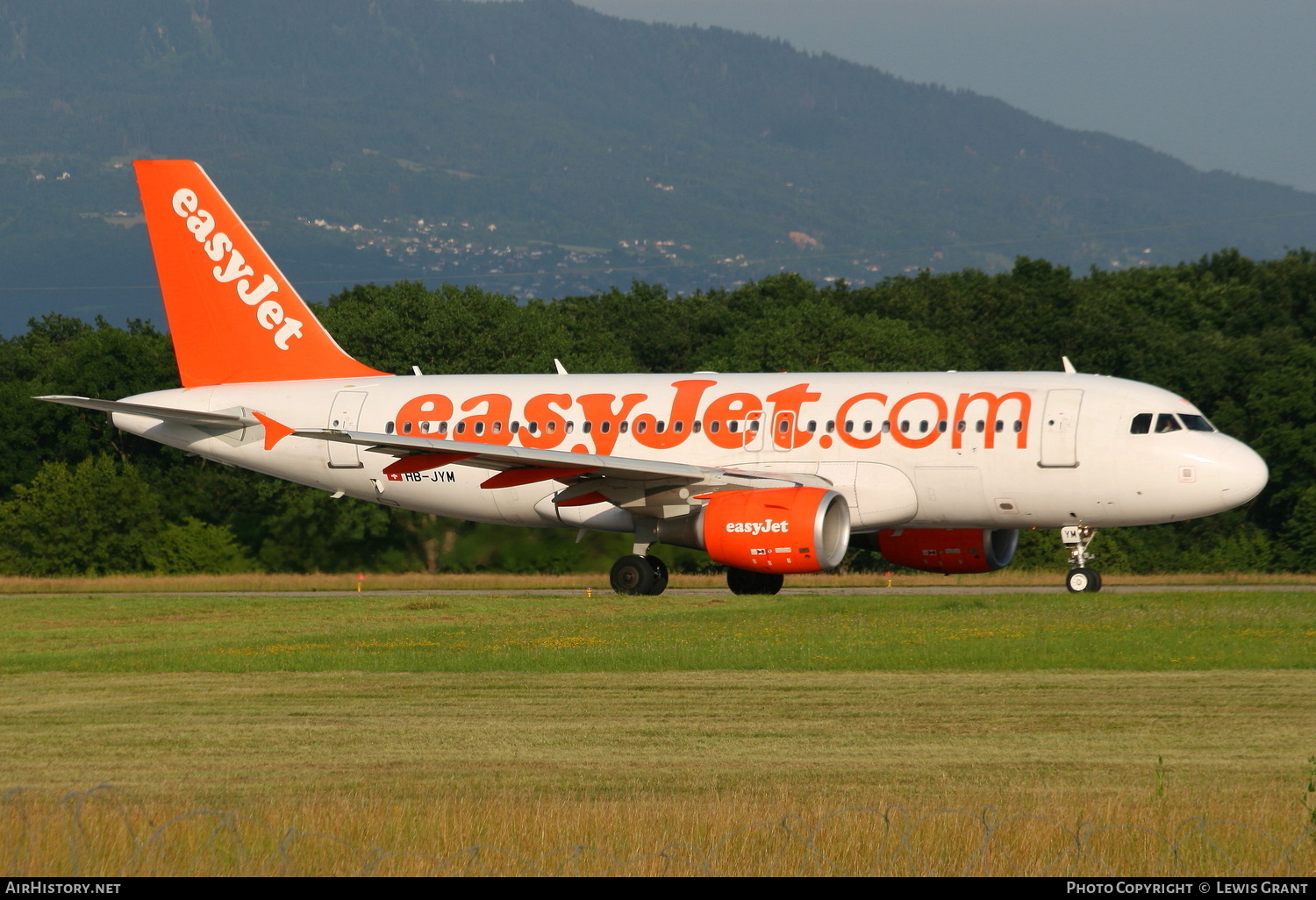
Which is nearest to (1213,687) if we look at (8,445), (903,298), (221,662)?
(221,662)

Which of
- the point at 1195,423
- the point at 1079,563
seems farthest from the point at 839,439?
the point at 1195,423

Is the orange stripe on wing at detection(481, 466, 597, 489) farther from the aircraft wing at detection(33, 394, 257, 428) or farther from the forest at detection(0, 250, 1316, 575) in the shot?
the forest at detection(0, 250, 1316, 575)

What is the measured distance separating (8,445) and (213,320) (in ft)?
106

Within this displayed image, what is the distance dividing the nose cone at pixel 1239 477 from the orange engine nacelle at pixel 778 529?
6.50 m

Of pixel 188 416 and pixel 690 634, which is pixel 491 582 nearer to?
pixel 188 416

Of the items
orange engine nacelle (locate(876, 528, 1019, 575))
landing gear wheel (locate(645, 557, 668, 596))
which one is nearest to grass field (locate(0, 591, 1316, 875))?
landing gear wheel (locate(645, 557, 668, 596))

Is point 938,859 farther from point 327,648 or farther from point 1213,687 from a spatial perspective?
point 327,648

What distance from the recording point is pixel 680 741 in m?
14.6

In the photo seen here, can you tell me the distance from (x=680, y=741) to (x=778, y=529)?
13.9 metres

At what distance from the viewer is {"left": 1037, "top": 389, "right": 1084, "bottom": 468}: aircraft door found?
2959 centimetres

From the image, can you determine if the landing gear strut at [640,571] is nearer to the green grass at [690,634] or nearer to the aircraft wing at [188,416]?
the green grass at [690,634]

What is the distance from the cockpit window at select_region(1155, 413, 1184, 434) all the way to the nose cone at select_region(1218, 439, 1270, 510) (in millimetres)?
886

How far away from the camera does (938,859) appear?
32.4ft

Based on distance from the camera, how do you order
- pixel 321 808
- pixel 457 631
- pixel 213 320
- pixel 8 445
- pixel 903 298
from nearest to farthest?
pixel 321 808 → pixel 457 631 → pixel 213 320 → pixel 8 445 → pixel 903 298
